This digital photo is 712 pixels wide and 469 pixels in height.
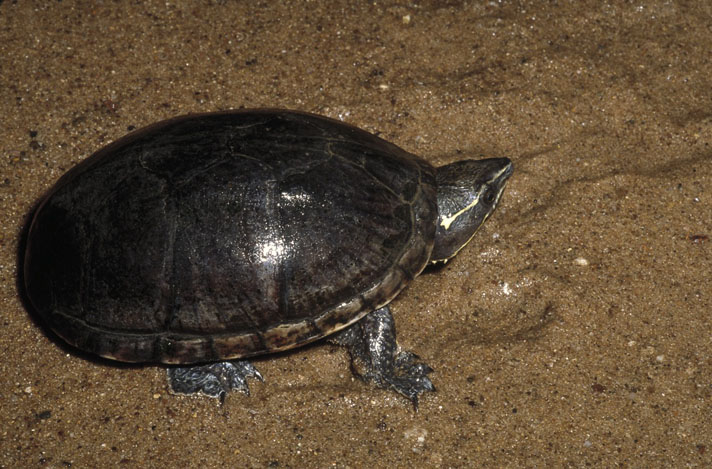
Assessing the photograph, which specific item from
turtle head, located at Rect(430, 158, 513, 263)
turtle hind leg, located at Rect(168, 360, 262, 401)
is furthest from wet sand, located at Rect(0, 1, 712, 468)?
turtle head, located at Rect(430, 158, 513, 263)

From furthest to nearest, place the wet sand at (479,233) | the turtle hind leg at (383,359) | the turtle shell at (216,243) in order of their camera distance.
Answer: the turtle hind leg at (383,359) < the wet sand at (479,233) < the turtle shell at (216,243)

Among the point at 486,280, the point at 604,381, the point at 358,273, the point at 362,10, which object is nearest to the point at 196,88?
the point at 362,10

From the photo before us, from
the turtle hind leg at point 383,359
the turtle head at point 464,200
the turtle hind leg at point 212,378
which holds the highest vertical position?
the turtle head at point 464,200

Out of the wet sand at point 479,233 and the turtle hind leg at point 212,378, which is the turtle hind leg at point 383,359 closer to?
the wet sand at point 479,233

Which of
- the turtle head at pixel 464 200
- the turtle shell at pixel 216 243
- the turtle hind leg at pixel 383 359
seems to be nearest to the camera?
the turtle shell at pixel 216 243

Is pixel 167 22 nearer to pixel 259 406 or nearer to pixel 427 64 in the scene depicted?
pixel 427 64

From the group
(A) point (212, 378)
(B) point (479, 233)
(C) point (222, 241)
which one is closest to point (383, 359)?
(A) point (212, 378)

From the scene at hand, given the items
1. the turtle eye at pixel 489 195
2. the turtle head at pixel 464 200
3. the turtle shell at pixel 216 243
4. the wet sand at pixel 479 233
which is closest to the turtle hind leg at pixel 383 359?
the wet sand at pixel 479 233

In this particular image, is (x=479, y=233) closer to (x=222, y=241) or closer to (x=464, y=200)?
(x=464, y=200)
